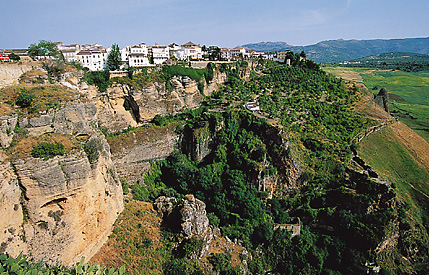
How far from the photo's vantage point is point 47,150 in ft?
51.6

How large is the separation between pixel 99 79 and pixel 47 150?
65.4ft

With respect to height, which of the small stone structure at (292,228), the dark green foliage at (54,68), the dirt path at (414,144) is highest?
the dark green foliage at (54,68)

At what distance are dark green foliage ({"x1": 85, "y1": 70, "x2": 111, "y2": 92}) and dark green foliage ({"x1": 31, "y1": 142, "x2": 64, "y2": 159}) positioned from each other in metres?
18.5

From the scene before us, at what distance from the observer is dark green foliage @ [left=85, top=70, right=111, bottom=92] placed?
32.7m

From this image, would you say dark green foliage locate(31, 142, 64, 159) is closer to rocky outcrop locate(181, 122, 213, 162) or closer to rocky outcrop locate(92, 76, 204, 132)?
rocky outcrop locate(92, 76, 204, 132)

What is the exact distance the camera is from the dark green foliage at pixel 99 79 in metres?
32.7

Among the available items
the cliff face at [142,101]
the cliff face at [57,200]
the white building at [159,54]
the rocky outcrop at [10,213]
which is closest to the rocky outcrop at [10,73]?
the cliff face at [142,101]

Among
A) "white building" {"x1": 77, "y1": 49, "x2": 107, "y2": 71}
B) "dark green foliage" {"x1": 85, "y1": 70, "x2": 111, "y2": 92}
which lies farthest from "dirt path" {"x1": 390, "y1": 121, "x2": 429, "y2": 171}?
"white building" {"x1": 77, "y1": 49, "x2": 107, "y2": 71}

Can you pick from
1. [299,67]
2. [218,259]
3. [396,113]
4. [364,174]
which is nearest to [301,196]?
[364,174]

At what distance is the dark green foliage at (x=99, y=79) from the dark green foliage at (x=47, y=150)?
60.8 ft

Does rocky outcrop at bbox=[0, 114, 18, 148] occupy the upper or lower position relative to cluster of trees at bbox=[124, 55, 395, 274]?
upper

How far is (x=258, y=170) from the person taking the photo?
30516 millimetres

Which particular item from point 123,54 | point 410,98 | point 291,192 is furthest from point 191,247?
point 410,98

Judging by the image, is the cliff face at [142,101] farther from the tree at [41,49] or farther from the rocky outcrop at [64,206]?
the rocky outcrop at [64,206]
